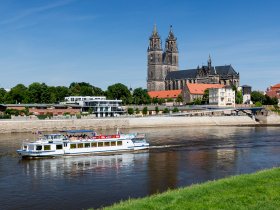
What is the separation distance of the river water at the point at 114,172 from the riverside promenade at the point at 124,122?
25771 mm

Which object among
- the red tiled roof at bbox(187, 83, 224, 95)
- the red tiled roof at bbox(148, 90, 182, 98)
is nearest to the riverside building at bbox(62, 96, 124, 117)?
the red tiled roof at bbox(187, 83, 224, 95)

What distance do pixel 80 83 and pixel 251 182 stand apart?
15139 cm

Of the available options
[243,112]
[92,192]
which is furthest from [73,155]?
[243,112]

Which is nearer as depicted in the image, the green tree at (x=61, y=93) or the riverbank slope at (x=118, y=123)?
the riverbank slope at (x=118, y=123)

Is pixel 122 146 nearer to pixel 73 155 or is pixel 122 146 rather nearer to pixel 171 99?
pixel 73 155

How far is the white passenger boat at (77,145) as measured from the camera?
44344 millimetres

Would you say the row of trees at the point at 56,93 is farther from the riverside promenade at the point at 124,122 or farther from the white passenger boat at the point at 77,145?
the white passenger boat at the point at 77,145

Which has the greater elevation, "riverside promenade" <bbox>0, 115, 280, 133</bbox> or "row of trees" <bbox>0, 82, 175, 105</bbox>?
"row of trees" <bbox>0, 82, 175, 105</bbox>

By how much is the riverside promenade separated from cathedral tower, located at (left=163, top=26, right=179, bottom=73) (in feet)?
251

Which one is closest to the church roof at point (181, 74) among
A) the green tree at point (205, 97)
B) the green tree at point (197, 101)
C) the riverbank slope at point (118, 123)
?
the green tree at point (205, 97)

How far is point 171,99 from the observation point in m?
165

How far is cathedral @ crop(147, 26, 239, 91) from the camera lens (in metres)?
175

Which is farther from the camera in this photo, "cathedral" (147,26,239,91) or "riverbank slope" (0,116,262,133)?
"cathedral" (147,26,239,91)

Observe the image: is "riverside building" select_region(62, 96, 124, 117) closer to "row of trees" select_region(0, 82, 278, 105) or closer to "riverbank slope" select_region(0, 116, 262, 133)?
"row of trees" select_region(0, 82, 278, 105)
